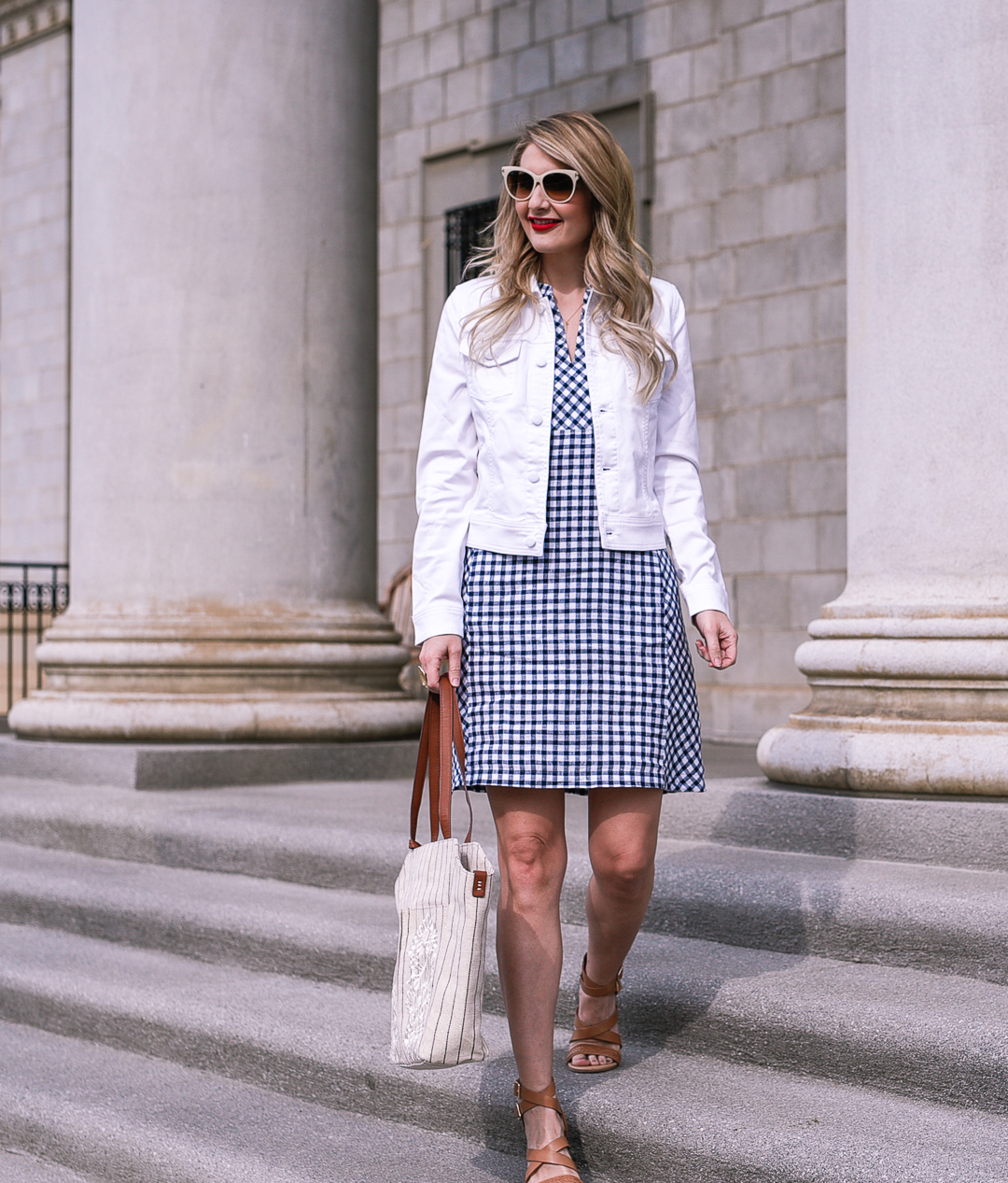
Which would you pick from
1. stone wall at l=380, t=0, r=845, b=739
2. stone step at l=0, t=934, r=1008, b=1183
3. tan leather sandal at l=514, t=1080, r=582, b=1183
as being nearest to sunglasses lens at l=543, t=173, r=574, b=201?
tan leather sandal at l=514, t=1080, r=582, b=1183

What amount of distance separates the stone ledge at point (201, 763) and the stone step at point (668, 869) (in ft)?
0.63

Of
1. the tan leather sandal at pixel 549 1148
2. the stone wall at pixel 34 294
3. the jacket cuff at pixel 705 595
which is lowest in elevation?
the tan leather sandal at pixel 549 1148

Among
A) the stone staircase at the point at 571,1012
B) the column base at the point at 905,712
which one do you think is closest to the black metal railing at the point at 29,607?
the stone staircase at the point at 571,1012

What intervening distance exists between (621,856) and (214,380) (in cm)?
488

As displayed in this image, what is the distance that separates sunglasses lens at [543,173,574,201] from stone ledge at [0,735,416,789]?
4.47 metres

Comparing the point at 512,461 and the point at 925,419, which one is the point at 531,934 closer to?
the point at 512,461

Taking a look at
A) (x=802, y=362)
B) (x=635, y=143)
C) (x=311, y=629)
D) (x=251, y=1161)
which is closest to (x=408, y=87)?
(x=635, y=143)

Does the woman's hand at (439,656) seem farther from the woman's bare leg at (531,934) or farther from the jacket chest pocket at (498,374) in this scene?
the jacket chest pocket at (498,374)

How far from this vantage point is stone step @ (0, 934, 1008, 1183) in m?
3.27

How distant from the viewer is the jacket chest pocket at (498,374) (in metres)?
3.38

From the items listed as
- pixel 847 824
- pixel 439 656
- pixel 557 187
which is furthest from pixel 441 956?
pixel 847 824

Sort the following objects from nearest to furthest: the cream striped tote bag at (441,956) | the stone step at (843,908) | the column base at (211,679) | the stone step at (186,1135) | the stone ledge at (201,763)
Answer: the cream striped tote bag at (441,956)
the stone step at (186,1135)
the stone step at (843,908)
the stone ledge at (201,763)
the column base at (211,679)

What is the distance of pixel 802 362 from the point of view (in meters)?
10.6

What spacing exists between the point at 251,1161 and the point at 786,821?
2.10m
